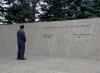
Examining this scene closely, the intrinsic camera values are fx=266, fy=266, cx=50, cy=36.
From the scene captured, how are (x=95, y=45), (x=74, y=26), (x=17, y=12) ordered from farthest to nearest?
(x=17, y=12), (x=74, y=26), (x=95, y=45)

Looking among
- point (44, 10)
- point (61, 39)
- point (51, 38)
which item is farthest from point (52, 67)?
point (44, 10)

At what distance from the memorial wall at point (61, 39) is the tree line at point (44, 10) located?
210 cm

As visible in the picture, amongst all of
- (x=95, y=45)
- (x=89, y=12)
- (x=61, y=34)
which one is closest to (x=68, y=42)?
(x=61, y=34)

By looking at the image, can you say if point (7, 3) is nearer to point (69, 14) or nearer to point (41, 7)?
point (41, 7)

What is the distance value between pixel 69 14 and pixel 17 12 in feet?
11.9

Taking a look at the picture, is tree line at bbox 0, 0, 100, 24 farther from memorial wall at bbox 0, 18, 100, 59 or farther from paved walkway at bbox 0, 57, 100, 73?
paved walkway at bbox 0, 57, 100, 73

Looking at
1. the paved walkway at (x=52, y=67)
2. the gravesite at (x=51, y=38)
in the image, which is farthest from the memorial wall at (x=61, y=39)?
the paved walkway at (x=52, y=67)

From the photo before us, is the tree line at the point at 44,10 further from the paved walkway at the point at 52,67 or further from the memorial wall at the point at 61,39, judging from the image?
the paved walkway at the point at 52,67

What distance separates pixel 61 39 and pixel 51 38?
2.27 feet

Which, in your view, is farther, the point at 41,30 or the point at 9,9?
the point at 9,9

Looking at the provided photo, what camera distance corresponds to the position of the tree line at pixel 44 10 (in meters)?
16.4

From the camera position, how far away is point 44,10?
1817 centimetres

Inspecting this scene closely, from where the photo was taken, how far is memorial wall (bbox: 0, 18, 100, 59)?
1170 centimetres

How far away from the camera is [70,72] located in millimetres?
7641
